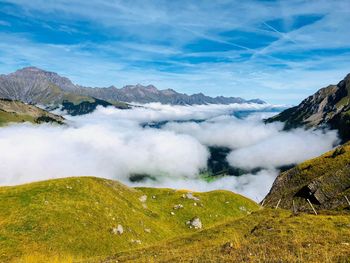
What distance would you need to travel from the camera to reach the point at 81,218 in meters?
61.5

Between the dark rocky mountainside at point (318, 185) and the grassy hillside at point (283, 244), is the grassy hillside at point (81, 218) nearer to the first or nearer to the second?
the grassy hillside at point (283, 244)

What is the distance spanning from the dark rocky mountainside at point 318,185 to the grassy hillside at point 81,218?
25.6 meters

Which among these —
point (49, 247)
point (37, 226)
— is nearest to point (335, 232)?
point (49, 247)

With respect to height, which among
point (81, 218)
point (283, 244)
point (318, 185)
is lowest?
point (81, 218)

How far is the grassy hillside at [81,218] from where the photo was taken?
52.3 m

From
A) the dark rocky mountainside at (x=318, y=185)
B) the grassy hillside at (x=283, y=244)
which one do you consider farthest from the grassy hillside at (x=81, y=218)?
the dark rocky mountainside at (x=318, y=185)

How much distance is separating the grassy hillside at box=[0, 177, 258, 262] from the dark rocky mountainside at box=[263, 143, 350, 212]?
2559 centimetres

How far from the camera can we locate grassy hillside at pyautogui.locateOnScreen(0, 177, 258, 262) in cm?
5228

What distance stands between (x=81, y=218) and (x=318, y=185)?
41934 millimetres

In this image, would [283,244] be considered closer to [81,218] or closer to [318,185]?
[318,185]

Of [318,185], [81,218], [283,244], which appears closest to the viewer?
[283,244]

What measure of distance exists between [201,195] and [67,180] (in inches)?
1648

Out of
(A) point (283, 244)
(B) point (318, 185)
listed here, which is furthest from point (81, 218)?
(A) point (283, 244)

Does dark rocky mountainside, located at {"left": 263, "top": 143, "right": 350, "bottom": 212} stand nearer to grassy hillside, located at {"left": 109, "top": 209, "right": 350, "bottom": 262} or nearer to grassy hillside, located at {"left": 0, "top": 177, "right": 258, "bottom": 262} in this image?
grassy hillside, located at {"left": 109, "top": 209, "right": 350, "bottom": 262}
